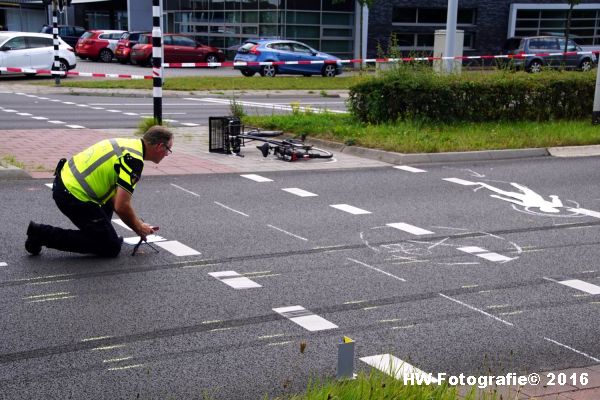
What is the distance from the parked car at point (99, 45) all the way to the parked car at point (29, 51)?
1153 centimetres

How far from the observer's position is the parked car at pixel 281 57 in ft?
117

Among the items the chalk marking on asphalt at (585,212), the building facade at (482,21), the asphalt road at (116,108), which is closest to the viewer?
the chalk marking on asphalt at (585,212)

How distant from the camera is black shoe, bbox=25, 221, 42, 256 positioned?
25.2ft

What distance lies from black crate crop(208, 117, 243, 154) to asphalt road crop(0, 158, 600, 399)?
10.3ft

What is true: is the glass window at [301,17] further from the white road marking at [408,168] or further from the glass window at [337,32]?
the white road marking at [408,168]

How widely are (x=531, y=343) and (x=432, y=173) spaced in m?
7.38

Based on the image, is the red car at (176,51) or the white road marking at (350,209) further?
the red car at (176,51)

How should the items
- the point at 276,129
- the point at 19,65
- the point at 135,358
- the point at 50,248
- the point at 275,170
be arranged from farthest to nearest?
the point at 19,65, the point at 276,129, the point at 275,170, the point at 50,248, the point at 135,358

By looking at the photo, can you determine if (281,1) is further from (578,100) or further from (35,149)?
(35,149)

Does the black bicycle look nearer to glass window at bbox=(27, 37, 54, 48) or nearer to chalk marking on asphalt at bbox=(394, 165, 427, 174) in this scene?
chalk marking on asphalt at bbox=(394, 165, 427, 174)

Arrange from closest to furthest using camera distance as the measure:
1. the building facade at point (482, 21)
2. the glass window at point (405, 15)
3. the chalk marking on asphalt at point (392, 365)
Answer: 1. the chalk marking on asphalt at point (392, 365)
2. the building facade at point (482, 21)
3. the glass window at point (405, 15)

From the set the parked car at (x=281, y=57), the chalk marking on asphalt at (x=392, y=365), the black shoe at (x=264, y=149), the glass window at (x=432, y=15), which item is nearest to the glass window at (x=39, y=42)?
the parked car at (x=281, y=57)

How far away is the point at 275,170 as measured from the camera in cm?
1312

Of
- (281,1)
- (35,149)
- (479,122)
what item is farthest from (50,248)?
(281,1)
